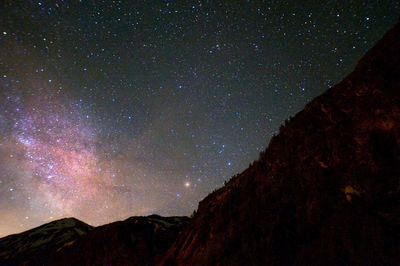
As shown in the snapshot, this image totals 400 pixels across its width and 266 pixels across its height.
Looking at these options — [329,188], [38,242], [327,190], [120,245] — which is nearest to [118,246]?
[120,245]

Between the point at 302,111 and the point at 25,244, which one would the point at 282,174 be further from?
the point at 25,244

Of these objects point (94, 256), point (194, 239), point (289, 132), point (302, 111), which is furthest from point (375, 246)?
point (94, 256)

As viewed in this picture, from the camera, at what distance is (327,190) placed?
9.96 meters

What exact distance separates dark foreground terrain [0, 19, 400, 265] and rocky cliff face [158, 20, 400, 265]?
0.04 metres

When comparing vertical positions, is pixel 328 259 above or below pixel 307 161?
below

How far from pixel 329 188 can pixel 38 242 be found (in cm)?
5575

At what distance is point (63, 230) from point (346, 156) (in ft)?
196

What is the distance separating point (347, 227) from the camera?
8.65 meters

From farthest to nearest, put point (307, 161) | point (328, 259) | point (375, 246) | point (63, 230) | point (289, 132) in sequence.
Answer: point (63, 230) → point (289, 132) → point (307, 161) → point (328, 259) → point (375, 246)

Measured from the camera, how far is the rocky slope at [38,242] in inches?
1339

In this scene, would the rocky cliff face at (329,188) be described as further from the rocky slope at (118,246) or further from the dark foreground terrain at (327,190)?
the rocky slope at (118,246)

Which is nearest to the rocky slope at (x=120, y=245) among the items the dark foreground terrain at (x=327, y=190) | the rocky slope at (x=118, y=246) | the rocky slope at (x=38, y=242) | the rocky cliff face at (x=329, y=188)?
the rocky slope at (x=118, y=246)

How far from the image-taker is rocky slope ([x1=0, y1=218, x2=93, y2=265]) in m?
34.0

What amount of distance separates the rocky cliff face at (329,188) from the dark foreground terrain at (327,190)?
0.04m
